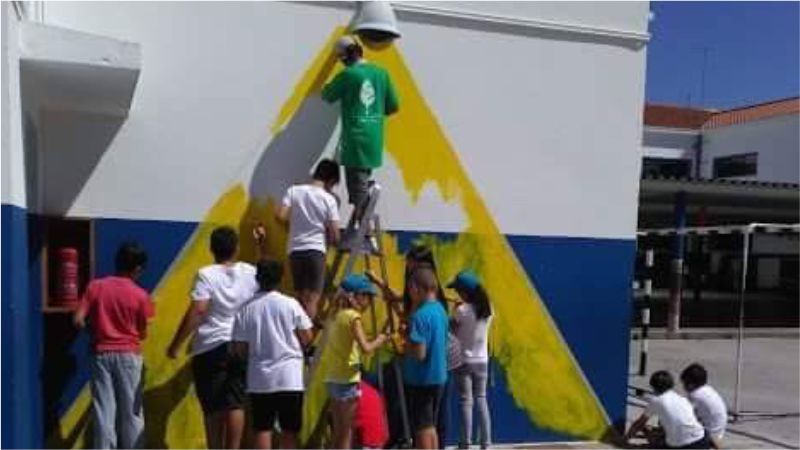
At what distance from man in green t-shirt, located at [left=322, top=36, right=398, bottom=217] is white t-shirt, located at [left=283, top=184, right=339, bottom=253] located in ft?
0.85

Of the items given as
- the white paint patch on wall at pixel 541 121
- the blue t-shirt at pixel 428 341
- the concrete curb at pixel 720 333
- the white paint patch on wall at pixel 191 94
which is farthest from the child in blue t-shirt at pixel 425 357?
the concrete curb at pixel 720 333

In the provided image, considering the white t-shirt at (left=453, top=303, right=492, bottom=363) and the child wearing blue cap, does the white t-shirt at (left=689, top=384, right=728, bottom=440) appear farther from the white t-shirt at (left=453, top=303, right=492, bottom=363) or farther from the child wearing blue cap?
the white t-shirt at (left=453, top=303, right=492, bottom=363)

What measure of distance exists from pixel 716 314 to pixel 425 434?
62.5 ft

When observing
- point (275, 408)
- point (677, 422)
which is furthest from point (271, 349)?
point (677, 422)

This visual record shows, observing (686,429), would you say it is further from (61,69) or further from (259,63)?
(61,69)

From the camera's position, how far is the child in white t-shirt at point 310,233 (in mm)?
5922

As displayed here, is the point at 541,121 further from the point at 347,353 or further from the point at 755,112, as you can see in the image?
the point at 755,112

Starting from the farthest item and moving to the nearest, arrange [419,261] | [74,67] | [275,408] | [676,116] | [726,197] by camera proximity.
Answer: [676,116], [726,197], [419,261], [275,408], [74,67]

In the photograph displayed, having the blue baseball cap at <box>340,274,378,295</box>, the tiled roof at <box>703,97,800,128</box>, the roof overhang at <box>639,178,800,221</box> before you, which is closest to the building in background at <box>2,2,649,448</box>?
the blue baseball cap at <box>340,274,378,295</box>

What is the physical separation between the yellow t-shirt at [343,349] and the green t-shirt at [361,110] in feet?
3.71

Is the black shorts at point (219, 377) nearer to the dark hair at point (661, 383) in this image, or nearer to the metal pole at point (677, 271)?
the dark hair at point (661, 383)

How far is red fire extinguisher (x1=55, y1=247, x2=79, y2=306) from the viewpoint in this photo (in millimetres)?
5793

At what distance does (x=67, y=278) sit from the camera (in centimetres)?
580

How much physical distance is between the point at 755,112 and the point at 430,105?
31542 millimetres
